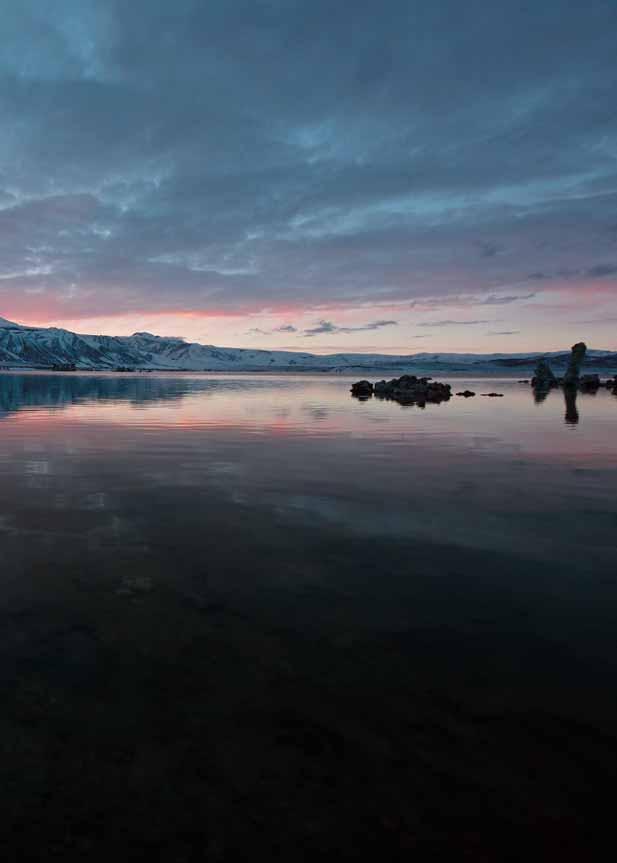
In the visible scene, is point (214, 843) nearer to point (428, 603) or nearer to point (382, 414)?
point (428, 603)

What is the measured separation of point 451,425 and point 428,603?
25821mm

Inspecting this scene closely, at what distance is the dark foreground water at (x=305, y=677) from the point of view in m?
3.79

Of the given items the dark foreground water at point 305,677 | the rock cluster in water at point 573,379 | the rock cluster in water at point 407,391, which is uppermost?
the rock cluster in water at point 573,379

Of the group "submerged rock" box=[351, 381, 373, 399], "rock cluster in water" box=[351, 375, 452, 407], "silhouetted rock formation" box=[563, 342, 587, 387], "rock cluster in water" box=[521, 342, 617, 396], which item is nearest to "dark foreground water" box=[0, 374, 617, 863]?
"rock cluster in water" box=[351, 375, 452, 407]

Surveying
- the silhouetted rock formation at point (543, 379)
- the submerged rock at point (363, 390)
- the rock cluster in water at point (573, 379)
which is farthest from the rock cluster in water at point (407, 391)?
the silhouetted rock formation at point (543, 379)

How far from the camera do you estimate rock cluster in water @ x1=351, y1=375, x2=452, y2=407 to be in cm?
5975

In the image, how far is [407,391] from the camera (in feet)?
203

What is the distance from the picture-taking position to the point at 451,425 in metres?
32.0

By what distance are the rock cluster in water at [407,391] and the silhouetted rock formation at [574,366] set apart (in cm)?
4067

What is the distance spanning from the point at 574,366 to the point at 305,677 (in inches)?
4345

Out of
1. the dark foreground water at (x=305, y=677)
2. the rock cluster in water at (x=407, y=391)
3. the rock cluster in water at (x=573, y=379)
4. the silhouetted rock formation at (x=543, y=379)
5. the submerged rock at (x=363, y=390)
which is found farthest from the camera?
the silhouetted rock formation at (x=543, y=379)

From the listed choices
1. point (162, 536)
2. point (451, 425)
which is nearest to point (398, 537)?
point (162, 536)

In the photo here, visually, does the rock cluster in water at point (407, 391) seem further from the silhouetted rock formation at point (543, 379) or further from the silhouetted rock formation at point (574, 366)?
the silhouetted rock formation at point (574, 366)

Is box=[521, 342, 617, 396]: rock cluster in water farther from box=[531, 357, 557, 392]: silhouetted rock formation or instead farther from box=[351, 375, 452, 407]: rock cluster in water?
box=[351, 375, 452, 407]: rock cluster in water
